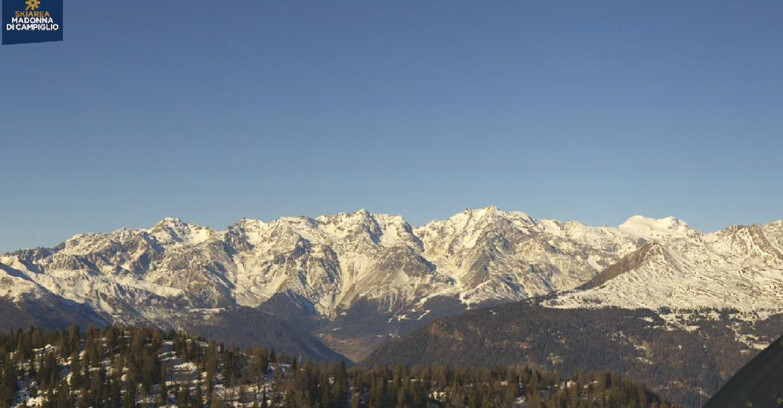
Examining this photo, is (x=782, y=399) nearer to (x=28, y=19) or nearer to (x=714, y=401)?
(x=714, y=401)

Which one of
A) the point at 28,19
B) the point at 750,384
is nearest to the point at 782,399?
the point at 750,384

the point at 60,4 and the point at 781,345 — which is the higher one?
the point at 60,4

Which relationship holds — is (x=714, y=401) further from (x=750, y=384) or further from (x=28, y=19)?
(x=28, y=19)

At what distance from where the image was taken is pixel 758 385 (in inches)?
1339

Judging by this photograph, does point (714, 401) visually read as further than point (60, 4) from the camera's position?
No

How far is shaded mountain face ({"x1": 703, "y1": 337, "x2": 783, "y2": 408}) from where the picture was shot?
33438 millimetres

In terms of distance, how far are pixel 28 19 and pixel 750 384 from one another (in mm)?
→ 163675

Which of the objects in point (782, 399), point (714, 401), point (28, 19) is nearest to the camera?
point (782, 399)

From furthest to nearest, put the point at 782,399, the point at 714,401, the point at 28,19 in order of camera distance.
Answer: the point at 28,19 → the point at 714,401 → the point at 782,399

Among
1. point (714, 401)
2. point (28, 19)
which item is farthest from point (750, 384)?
point (28, 19)

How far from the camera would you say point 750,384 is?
34156 mm

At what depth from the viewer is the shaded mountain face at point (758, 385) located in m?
33.4

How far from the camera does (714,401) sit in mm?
34781

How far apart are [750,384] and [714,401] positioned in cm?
150
